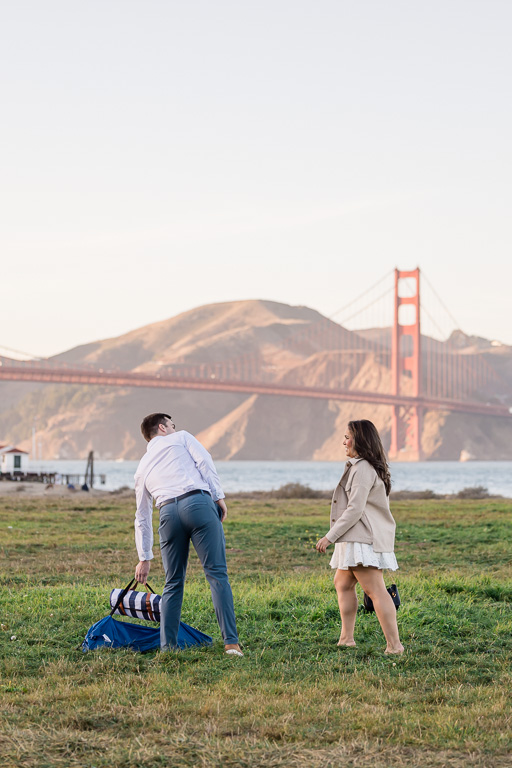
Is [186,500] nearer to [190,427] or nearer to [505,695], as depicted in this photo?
[505,695]

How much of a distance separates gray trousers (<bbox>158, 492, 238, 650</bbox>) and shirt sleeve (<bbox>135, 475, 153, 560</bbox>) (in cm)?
9

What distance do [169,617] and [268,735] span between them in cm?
192

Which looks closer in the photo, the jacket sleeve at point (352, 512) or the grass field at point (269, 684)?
the grass field at point (269, 684)

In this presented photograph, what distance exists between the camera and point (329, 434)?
164 meters

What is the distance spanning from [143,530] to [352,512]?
1.35 meters

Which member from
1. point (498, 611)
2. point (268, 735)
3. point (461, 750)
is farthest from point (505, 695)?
point (498, 611)

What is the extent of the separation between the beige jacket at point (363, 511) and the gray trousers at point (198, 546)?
73 centimetres

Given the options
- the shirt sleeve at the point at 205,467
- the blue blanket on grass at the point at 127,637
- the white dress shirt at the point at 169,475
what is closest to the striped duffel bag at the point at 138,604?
the blue blanket on grass at the point at 127,637

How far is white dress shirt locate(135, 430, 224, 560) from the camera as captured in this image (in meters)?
6.12

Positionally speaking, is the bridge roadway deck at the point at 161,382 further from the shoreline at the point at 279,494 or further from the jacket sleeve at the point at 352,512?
the jacket sleeve at the point at 352,512

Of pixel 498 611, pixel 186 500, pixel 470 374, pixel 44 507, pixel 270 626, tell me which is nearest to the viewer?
pixel 186 500

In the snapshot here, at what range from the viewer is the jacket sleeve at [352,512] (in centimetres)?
612

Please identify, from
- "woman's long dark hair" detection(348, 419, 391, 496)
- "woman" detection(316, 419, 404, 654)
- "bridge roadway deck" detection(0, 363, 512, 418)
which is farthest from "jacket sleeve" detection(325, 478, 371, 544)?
"bridge roadway deck" detection(0, 363, 512, 418)

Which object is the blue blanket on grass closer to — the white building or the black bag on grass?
the black bag on grass
